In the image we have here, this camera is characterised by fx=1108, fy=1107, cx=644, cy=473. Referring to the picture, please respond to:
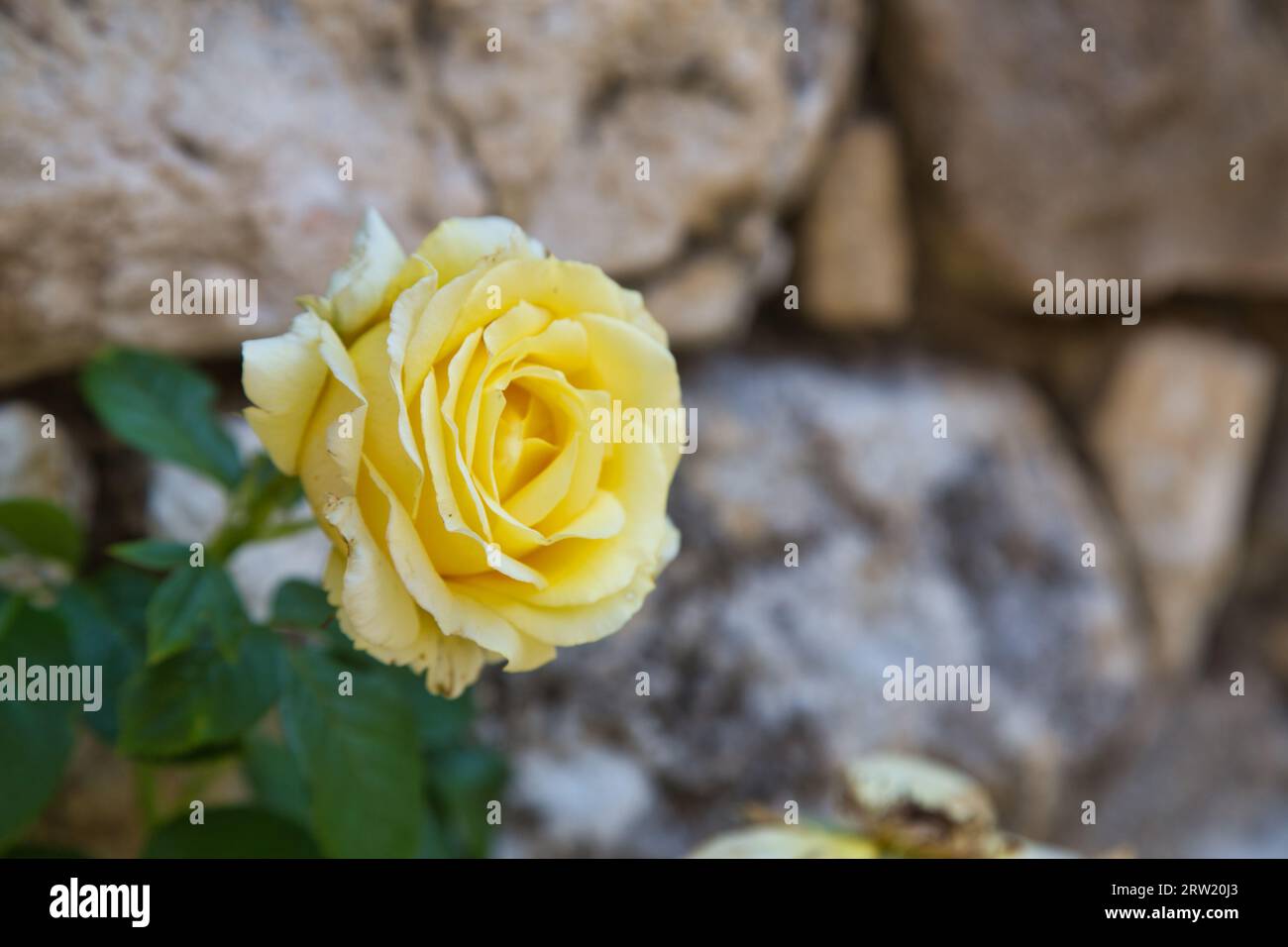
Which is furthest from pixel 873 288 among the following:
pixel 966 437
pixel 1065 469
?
pixel 1065 469

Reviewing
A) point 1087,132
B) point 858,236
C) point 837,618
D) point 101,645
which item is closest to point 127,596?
point 101,645

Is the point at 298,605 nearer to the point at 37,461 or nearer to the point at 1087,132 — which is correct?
the point at 37,461

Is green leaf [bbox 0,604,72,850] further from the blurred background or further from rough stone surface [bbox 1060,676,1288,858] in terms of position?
rough stone surface [bbox 1060,676,1288,858]

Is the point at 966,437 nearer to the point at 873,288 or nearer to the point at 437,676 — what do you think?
the point at 873,288

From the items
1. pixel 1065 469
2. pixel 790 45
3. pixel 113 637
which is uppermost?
pixel 790 45

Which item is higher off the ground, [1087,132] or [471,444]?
[1087,132]

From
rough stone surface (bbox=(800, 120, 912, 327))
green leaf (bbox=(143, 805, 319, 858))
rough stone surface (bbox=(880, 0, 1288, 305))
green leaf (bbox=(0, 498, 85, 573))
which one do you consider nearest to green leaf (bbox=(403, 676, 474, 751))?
green leaf (bbox=(143, 805, 319, 858))

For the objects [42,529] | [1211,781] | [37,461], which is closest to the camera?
[42,529]
